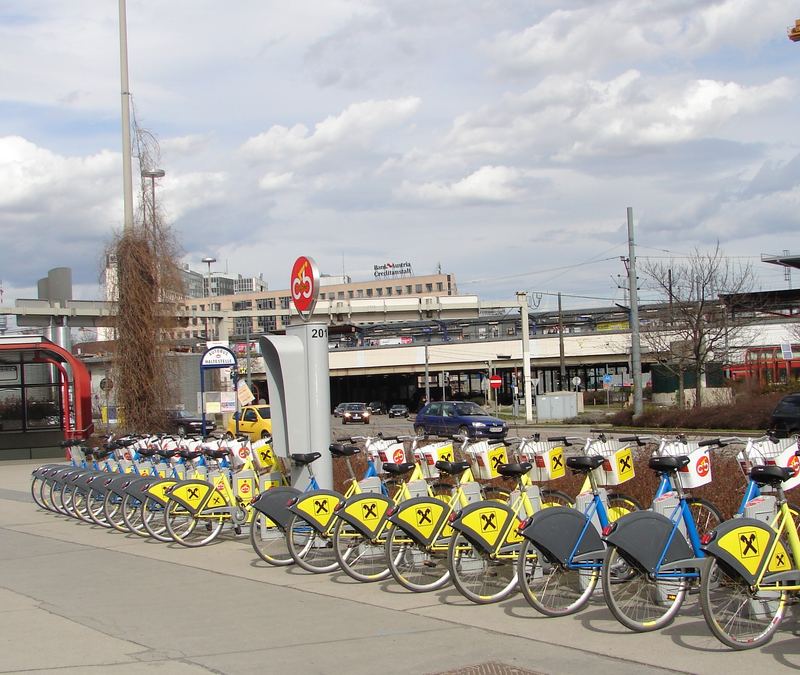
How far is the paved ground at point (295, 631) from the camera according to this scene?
5.93 meters

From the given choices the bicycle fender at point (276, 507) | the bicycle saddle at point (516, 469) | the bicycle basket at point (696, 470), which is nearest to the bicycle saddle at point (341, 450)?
the bicycle fender at point (276, 507)

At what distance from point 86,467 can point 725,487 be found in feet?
32.2

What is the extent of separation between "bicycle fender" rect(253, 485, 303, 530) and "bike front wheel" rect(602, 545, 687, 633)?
12.6 feet

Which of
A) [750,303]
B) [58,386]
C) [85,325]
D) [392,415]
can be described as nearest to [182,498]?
[58,386]

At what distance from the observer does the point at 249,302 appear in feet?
490

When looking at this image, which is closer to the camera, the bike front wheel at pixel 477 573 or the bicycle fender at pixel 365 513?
the bike front wheel at pixel 477 573

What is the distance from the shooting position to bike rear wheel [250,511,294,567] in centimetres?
968

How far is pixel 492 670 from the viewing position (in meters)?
5.75

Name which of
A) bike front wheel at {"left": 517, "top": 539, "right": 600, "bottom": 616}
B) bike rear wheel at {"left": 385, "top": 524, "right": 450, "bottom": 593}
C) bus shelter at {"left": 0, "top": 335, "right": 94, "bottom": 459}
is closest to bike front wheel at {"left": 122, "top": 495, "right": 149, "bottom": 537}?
bike rear wheel at {"left": 385, "top": 524, "right": 450, "bottom": 593}

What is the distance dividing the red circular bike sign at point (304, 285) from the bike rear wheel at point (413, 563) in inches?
157

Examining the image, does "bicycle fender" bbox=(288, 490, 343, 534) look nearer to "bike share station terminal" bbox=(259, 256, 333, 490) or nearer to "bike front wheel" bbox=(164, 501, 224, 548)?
"bike share station terminal" bbox=(259, 256, 333, 490)

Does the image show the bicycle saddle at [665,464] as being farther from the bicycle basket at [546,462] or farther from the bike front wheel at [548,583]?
the bicycle basket at [546,462]

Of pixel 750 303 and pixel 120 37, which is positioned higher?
pixel 120 37

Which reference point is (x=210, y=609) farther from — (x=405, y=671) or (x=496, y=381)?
(x=496, y=381)
